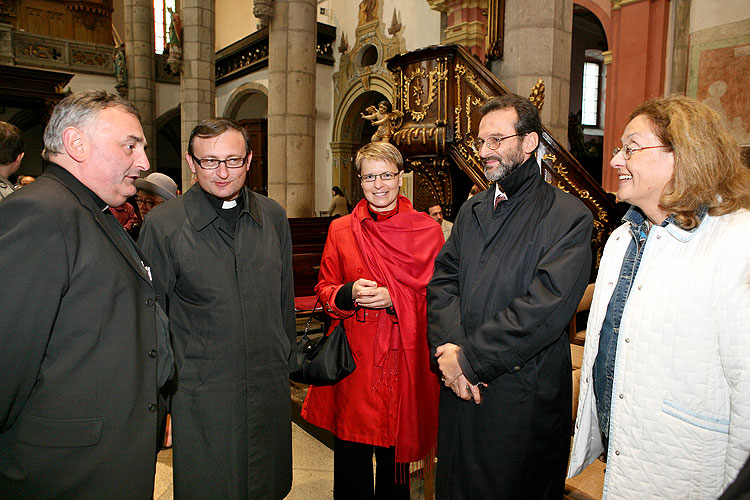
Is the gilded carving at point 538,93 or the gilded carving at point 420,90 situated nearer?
the gilded carving at point 538,93

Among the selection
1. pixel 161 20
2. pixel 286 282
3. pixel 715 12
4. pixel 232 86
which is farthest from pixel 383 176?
pixel 161 20

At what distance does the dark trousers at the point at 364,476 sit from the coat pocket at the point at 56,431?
1147 millimetres

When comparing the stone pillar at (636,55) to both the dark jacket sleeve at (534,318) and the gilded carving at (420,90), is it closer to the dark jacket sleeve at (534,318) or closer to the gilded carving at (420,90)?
the gilded carving at (420,90)

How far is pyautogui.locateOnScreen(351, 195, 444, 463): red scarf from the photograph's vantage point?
2.06 m

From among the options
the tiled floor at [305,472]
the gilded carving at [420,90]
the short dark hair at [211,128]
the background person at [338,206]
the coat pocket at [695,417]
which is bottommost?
the tiled floor at [305,472]

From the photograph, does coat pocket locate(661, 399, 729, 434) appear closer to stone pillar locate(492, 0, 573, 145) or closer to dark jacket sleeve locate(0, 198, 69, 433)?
dark jacket sleeve locate(0, 198, 69, 433)

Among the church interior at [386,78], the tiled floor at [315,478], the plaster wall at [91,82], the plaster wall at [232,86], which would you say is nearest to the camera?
the tiled floor at [315,478]

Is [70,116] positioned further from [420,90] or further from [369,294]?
[420,90]

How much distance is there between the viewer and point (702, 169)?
1.32 m

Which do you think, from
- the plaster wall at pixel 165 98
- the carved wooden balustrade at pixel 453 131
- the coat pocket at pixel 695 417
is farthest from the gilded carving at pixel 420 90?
the plaster wall at pixel 165 98

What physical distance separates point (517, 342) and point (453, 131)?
319cm

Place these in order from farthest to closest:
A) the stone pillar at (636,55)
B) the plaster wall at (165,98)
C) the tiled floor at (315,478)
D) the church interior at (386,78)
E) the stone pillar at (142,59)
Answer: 1. the plaster wall at (165,98)
2. the stone pillar at (142,59)
3. the stone pillar at (636,55)
4. the church interior at (386,78)
5. the tiled floor at (315,478)

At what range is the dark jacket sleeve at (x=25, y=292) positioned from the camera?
3.63ft

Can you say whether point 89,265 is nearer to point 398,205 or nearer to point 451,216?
point 398,205
